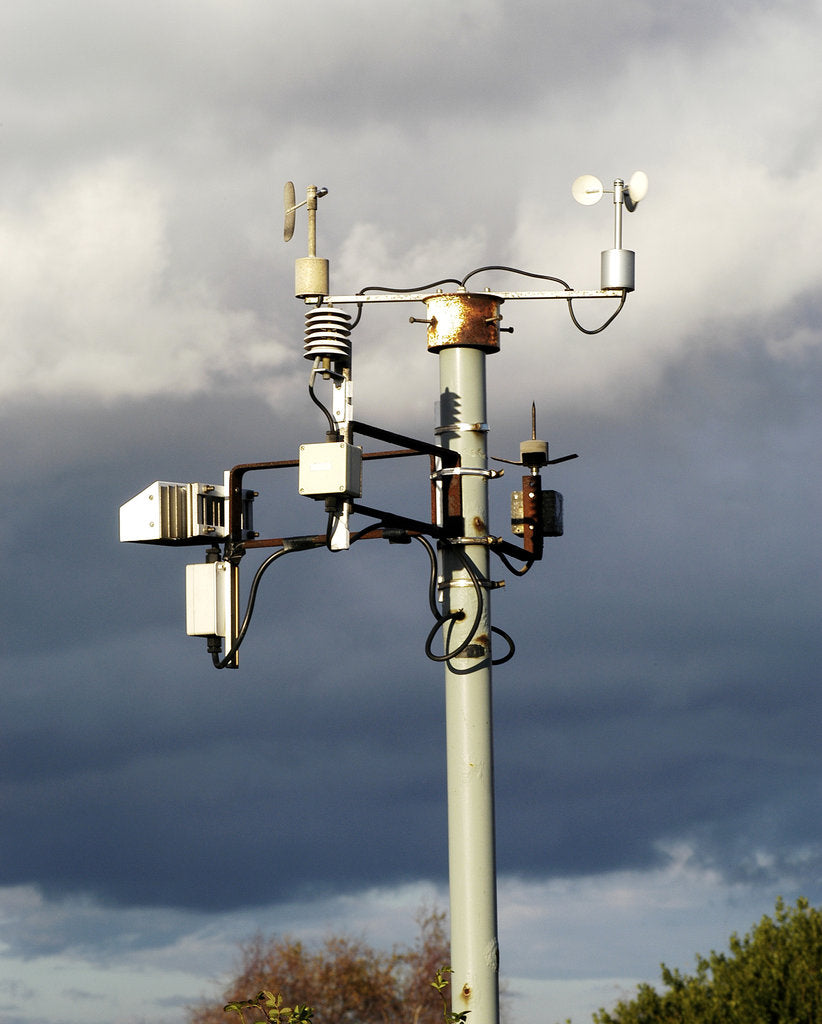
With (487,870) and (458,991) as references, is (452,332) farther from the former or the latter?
(458,991)

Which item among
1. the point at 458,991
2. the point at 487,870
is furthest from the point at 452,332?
the point at 458,991

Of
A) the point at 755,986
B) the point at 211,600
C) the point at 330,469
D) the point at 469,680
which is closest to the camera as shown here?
the point at 330,469

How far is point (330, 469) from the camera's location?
1024 centimetres

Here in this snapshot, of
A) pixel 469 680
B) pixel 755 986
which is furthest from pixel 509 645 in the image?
pixel 755 986

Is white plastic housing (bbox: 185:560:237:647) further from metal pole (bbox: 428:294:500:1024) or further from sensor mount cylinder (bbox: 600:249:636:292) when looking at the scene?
sensor mount cylinder (bbox: 600:249:636:292)

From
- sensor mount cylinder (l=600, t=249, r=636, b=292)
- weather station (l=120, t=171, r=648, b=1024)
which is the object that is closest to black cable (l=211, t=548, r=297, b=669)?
weather station (l=120, t=171, r=648, b=1024)

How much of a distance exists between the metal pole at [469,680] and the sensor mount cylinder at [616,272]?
2.94 ft

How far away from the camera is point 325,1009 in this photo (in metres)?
32.4

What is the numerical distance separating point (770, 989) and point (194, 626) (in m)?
9.38

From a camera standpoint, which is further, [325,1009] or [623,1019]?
[325,1009]

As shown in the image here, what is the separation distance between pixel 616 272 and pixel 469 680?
10.8 ft

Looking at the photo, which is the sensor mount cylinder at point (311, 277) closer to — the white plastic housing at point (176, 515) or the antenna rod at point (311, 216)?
the antenna rod at point (311, 216)

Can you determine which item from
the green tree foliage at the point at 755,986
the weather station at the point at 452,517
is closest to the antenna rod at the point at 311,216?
Answer: the weather station at the point at 452,517

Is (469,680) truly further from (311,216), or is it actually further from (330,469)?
(311,216)
